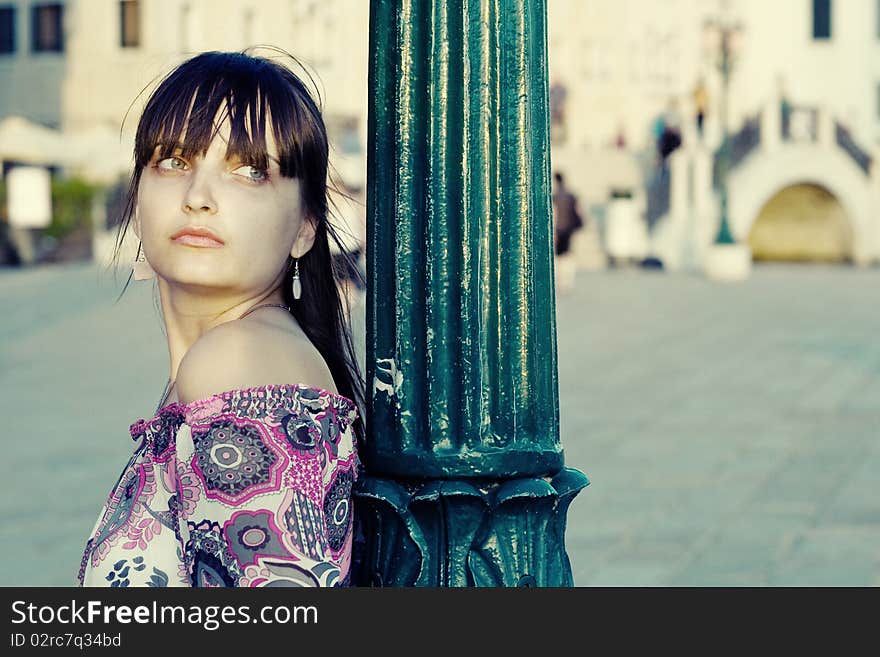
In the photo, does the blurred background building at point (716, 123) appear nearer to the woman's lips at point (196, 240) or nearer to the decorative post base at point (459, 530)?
the decorative post base at point (459, 530)

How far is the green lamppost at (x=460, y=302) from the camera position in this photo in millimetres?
2117

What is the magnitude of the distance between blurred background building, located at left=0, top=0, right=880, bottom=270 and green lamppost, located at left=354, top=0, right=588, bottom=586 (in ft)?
76.6

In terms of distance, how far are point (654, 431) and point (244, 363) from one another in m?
8.13

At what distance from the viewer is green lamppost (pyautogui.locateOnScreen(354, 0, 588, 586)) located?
212 centimetres

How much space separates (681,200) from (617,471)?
24.7 m

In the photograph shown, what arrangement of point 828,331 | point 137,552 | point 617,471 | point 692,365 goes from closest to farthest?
point 137,552, point 617,471, point 692,365, point 828,331

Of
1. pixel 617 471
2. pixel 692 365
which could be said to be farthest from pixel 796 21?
pixel 617 471

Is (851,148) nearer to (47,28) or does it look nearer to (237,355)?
(47,28)

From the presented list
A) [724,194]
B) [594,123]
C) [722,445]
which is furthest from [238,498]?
[594,123]

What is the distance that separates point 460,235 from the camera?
2113 millimetres

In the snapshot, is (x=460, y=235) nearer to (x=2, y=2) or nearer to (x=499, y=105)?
(x=499, y=105)

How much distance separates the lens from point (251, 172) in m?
2.09

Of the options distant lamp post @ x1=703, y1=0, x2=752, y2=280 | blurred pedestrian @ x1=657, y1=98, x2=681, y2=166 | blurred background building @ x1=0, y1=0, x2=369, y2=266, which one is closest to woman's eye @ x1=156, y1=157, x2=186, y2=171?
distant lamp post @ x1=703, y1=0, x2=752, y2=280

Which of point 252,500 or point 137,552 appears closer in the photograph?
point 252,500
